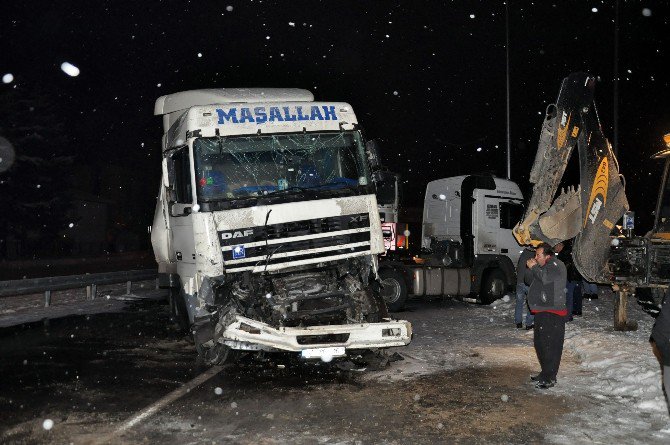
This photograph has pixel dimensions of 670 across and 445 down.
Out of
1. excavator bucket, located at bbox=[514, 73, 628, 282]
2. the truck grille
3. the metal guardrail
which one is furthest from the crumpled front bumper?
the metal guardrail

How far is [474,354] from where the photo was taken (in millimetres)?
9922

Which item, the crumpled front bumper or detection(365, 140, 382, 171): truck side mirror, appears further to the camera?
detection(365, 140, 382, 171): truck side mirror

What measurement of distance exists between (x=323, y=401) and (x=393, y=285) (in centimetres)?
889

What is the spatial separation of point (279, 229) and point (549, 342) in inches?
143

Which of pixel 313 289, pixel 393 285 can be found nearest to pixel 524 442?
pixel 313 289

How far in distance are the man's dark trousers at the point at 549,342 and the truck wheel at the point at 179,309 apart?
5.57 meters

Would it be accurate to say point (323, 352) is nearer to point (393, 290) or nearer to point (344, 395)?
point (344, 395)

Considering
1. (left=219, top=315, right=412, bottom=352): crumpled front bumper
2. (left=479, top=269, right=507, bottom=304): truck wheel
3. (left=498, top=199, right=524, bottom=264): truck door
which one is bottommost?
(left=479, top=269, right=507, bottom=304): truck wheel

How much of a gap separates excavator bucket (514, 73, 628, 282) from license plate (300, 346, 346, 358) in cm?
446

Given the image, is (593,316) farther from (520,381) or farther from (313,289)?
(313,289)

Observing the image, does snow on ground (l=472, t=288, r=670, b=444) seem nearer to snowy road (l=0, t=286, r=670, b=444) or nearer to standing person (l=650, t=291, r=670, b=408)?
snowy road (l=0, t=286, r=670, b=444)

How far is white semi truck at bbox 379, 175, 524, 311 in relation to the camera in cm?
1658

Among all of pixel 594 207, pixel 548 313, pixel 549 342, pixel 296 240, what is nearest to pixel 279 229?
pixel 296 240

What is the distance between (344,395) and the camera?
752 cm
